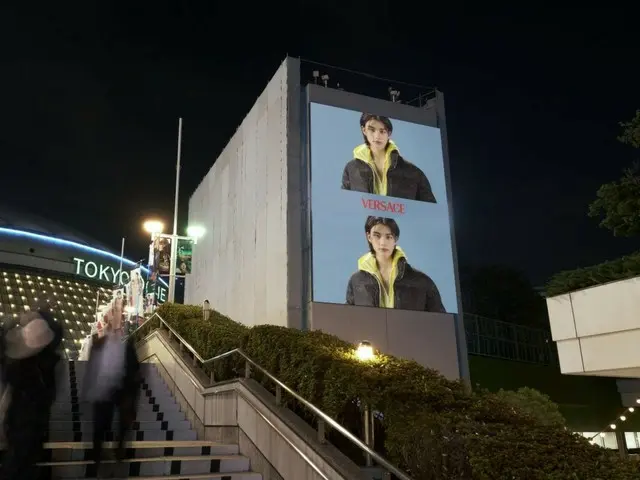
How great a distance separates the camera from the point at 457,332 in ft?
56.2

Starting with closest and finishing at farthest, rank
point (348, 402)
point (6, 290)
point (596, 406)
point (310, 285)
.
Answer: point (348, 402) < point (310, 285) < point (596, 406) < point (6, 290)

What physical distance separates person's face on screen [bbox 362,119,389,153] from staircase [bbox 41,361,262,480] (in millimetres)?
10960

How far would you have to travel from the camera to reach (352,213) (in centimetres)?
1659

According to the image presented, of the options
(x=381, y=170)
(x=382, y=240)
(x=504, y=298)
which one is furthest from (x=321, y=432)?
(x=504, y=298)

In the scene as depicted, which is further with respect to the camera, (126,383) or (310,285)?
(310,285)

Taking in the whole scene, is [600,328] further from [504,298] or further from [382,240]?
[504,298]

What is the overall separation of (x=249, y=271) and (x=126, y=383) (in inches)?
467

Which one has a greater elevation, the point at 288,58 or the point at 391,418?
the point at 288,58

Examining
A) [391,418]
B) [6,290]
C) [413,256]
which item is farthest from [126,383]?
[6,290]

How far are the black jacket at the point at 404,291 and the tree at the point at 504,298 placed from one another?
1974cm

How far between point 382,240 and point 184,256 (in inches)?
257

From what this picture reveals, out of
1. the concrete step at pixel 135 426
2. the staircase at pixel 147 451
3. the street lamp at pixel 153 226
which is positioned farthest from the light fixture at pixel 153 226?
the concrete step at pixel 135 426

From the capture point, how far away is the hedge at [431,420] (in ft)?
12.6

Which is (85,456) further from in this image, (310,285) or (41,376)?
(310,285)
